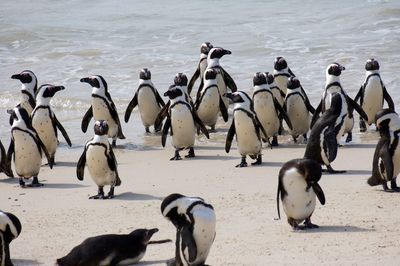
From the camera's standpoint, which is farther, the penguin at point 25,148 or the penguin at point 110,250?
the penguin at point 25,148

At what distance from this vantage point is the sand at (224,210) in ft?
25.1

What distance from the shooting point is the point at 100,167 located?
33.1 ft

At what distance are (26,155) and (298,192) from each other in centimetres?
368

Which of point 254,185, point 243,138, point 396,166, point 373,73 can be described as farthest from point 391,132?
point 373,73

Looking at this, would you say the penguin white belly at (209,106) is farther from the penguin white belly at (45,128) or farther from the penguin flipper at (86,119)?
the penguin white belly at (45,128)

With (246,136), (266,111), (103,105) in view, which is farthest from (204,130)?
(103,105)

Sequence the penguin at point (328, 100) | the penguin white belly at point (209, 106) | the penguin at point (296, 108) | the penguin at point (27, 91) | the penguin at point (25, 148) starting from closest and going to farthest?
the penguin at point (25, 148) < the penguin at point (328, 100) < the penguin at point (296, 108) < the penguin at point (27, 91) < the penguin white belly at point (209, 106)

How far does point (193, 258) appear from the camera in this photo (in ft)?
23.4

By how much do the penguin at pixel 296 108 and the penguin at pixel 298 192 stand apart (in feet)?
15.1

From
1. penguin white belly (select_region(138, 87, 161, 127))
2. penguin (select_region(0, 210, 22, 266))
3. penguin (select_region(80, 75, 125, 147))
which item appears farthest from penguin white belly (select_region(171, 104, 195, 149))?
penguin (select_region(0, 210, 22, 266))

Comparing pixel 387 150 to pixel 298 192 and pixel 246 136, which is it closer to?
pixel 298 192

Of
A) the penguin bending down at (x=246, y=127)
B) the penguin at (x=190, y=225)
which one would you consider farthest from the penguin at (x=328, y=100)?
the penguin at (x=190, y=225)

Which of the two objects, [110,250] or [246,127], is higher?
[246,127]

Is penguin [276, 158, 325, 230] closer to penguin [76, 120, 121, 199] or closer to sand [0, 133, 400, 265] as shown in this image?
sand [0, 133, 400, 265]
